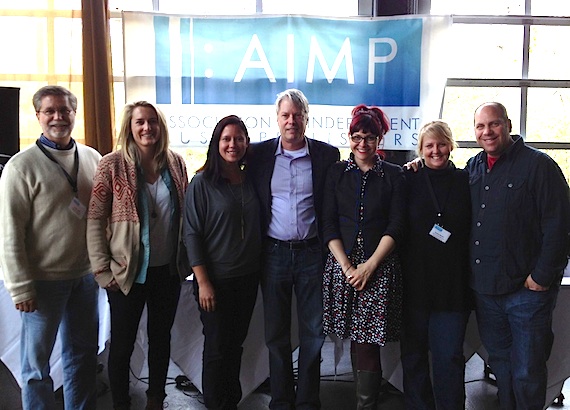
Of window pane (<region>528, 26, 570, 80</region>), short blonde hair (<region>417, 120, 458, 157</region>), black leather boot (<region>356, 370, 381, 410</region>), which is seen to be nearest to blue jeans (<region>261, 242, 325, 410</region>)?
black leather boot (<region>356, 370, 381, 410</region>)

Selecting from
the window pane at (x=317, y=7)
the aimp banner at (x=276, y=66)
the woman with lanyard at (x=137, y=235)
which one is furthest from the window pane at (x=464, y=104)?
the woman with lanyard at (x=137, y=235)

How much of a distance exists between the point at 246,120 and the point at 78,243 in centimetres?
153

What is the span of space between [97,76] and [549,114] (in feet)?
9.91

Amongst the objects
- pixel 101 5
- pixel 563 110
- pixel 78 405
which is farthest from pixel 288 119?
pixel 563 110

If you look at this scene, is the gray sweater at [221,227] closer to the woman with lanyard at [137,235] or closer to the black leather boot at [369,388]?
the woman with lanyard at [137,235]

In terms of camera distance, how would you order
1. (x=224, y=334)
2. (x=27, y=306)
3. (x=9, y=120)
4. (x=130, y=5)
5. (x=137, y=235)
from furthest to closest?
1. (x=130, y=5)
2. (x=9, y=120)
3. (x=224, y=334)
4. (x=137, y=235)
5. (x=27, y=306)

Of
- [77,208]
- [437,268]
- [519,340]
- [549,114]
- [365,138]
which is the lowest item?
[519,340]

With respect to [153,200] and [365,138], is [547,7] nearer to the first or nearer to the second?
[365,138]

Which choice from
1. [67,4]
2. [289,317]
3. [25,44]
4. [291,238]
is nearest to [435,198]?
[291,238]

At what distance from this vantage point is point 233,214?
2188 millimetres

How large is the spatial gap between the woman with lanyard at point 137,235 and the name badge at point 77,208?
36 millimetres

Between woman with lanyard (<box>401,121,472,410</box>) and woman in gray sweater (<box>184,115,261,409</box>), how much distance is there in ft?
2.28

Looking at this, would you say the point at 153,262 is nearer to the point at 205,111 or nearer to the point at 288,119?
the point at 288,119

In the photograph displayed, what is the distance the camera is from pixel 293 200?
225cm
